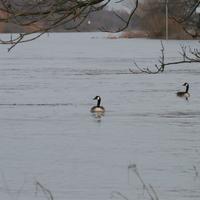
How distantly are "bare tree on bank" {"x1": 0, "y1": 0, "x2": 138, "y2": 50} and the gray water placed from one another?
3.56 metres

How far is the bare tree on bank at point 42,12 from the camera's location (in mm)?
2957

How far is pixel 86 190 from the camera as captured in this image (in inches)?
264

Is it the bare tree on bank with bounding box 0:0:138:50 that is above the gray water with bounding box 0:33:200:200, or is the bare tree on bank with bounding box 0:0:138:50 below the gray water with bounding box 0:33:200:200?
below

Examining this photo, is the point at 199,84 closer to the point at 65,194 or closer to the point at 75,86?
the point at 75,86

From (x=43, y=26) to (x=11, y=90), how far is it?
46.4 feet

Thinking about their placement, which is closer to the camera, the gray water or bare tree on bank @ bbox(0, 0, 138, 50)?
bare tree on bank @ bbox(0, 0, 138, 50)

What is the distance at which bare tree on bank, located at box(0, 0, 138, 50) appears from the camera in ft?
9.70

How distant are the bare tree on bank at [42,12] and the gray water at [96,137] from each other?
140 inches

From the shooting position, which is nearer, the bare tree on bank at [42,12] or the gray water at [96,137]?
the bare tree on bank at [42,12]

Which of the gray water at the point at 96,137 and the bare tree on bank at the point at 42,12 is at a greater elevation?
the gray water at the point at 96,137

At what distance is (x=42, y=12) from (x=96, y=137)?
746cm

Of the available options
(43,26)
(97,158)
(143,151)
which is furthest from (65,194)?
(43,26)

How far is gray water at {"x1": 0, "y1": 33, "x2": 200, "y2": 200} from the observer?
712 centimetres

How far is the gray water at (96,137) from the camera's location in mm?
7125
